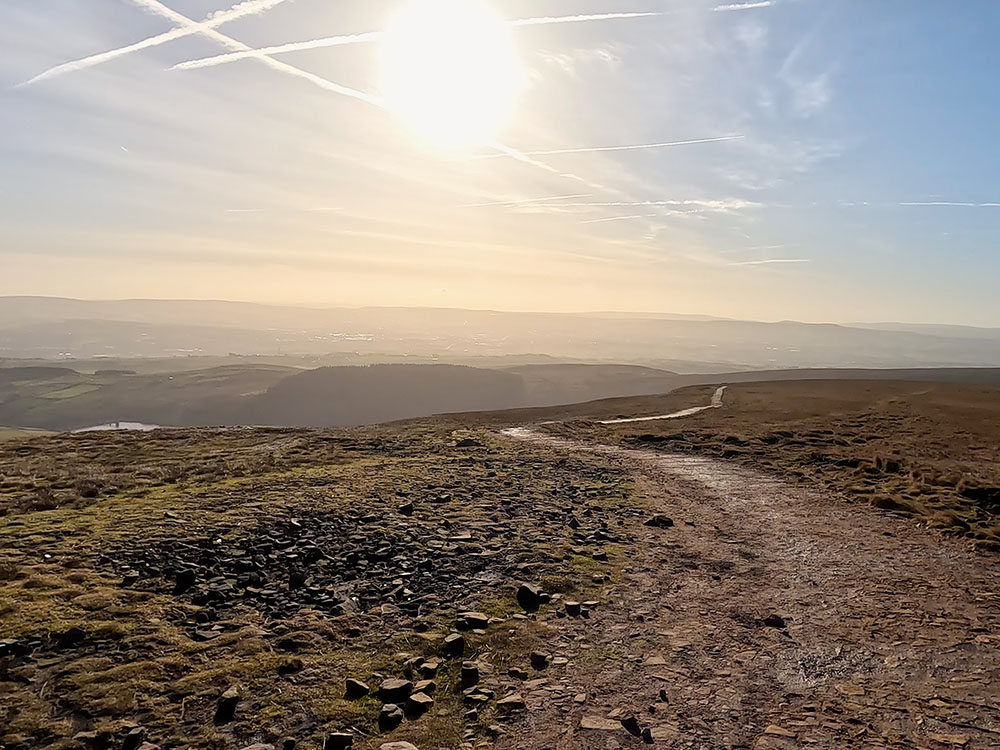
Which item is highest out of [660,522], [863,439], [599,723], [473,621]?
[863,439]

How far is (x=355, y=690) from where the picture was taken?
9.52 meters

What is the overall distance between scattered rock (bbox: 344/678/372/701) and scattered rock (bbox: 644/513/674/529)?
13.0 meters

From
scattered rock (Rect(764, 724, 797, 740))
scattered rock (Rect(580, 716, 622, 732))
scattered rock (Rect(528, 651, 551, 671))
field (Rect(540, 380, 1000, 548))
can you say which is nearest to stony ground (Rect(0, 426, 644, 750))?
scattered rock (Rect(528, 651, 551, 671))

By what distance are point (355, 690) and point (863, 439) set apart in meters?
39.8

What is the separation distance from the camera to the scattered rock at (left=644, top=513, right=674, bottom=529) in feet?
66.1

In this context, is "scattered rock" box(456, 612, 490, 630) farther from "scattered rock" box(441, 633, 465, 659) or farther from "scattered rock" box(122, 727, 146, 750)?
"scattered rock" box(122, 727, 146, 750)

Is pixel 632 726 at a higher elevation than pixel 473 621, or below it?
higher

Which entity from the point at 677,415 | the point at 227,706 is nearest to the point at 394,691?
the point at 227,706

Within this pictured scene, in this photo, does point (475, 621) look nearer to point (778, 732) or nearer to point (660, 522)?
point (778, 732)

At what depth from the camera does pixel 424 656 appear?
1086 centimetres

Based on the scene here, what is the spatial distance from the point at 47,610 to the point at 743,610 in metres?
14.6

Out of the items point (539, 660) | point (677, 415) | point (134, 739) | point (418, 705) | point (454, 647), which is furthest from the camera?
point (677, 415)

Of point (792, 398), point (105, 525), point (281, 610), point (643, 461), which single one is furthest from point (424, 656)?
point (792, 398)

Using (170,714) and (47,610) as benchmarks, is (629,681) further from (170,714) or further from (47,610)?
(47,610)
